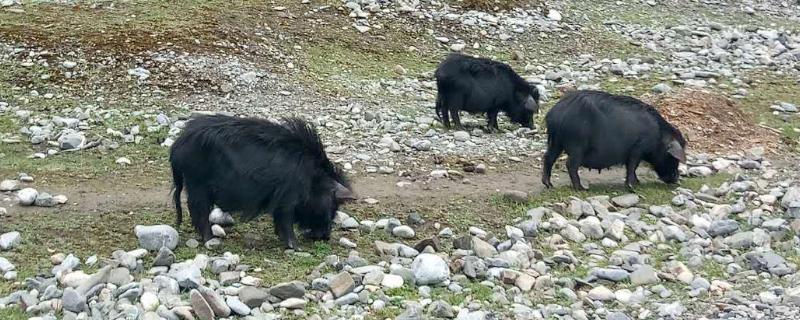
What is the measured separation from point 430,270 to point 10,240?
3.77 metres

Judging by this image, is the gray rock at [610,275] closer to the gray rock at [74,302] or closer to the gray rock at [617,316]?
the gray rock at [617,316]

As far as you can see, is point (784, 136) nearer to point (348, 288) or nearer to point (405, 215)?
point (405, 215)

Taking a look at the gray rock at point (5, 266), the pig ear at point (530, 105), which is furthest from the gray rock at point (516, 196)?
the gray rock at point (5, 266)

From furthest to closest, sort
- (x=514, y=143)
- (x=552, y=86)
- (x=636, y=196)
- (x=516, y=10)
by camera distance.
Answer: (x=516, y=10)
(x=552, y=86)
(x=514, y=143)
(x=636, y=196)

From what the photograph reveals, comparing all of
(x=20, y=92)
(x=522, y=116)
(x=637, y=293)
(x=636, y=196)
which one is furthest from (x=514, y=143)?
(x=20, y=92)

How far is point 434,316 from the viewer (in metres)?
8.31

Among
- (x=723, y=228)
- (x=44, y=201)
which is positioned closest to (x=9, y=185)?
(x=44, y=201)

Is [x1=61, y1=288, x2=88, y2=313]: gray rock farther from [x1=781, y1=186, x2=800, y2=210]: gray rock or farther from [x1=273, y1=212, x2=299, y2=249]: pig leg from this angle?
[x1=781, y1=186, x2=800, y2=210]: gray rock

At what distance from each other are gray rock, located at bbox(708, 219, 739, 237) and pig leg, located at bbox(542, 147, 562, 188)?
7.12 ft

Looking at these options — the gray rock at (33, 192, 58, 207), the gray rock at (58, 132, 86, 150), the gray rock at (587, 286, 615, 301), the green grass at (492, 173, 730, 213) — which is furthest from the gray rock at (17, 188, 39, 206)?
the gray rock at (587, 286, 615, 301)

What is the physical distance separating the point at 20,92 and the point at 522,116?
23.7 feet

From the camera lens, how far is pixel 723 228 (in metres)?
11.0

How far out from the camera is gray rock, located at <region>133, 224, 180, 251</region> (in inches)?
375

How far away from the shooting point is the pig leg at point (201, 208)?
32.2 feet
